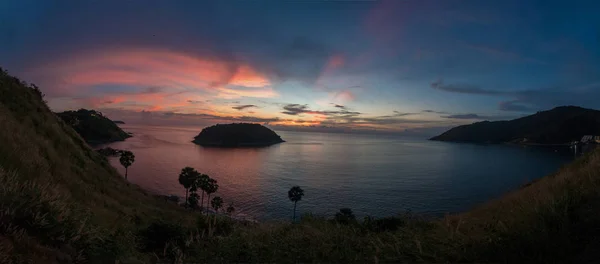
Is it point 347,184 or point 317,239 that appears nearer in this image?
point 317,239

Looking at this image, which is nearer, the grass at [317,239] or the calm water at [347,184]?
the grass at [317,239]

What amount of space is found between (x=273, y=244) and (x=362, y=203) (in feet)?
229

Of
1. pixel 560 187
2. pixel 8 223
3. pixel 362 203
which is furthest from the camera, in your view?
pixel 362 203

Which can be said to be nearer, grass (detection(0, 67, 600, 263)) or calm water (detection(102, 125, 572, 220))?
grass (detection(0, 67, 600, 263))

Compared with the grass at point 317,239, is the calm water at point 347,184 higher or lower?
lower

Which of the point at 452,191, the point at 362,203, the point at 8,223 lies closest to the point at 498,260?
the point at 8,223

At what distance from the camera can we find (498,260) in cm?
507

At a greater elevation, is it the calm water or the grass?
the grass

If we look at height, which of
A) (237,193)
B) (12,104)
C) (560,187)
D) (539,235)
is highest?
(12,104)

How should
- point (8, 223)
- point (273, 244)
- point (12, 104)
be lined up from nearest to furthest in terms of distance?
point (8, 223)
point (273, 244)
point (12, 104)

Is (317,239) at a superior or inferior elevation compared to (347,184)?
superior

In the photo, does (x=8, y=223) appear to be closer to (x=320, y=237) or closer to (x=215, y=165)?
(x=320, y=237)

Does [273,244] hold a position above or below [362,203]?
above

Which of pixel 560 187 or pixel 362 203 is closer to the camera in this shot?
pixel 560 187
